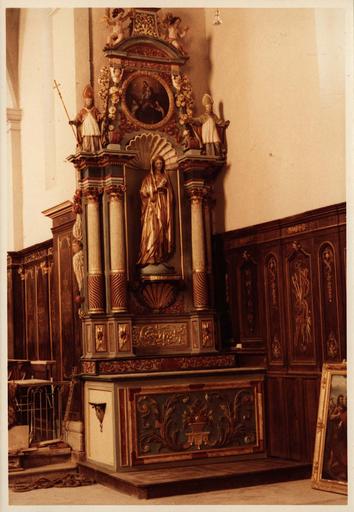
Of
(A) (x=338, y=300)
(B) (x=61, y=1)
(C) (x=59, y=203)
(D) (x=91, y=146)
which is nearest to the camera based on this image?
(B) (x=61, y=1)

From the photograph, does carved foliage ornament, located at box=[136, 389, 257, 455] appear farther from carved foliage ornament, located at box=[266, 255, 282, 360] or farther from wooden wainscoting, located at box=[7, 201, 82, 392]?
wooden wainscoting, located at box=[7, 201, 82, 392]

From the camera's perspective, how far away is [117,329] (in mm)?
10688

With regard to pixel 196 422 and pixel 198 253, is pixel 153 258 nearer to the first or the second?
pixel 198 253

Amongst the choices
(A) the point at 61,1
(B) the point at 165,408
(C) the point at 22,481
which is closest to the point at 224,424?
(B) the point at 165,408

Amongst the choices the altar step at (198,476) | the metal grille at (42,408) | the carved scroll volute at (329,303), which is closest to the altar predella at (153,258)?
the altar step at (198,476)

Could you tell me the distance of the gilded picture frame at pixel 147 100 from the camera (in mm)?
11188

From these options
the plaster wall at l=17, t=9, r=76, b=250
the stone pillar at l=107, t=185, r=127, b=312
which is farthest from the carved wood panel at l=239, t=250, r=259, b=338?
the plaster wall at l=17, t=9, r=76, b=250

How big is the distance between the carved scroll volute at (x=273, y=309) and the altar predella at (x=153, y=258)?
362 millimetres

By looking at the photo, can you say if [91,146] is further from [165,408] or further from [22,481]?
[22,481]

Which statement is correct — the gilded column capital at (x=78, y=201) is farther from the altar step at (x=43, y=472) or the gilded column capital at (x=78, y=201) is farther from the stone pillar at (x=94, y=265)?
the altar step at (x=43, y=472)

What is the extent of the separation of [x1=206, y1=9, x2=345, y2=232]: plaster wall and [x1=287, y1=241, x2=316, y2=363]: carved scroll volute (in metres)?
0.53

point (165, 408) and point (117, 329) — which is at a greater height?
point (117, 329)

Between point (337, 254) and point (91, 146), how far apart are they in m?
3.15

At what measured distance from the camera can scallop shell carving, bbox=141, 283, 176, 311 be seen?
11078 millimetres
